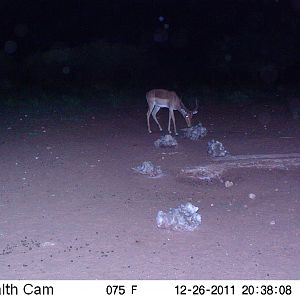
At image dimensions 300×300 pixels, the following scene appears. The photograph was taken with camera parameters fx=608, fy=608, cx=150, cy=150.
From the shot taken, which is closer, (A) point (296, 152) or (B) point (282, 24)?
(A) point (296, 152)

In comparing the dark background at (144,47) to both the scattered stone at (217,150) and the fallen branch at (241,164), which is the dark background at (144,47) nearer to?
the scattered stone at (217,150)

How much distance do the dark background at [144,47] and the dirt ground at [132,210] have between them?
7.92 m

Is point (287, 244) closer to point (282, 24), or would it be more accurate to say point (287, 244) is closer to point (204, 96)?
point (204, 96)

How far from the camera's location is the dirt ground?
6.82 meters

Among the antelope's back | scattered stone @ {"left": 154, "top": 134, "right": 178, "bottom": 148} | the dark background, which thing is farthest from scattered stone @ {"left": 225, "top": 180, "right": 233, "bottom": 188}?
the dark background

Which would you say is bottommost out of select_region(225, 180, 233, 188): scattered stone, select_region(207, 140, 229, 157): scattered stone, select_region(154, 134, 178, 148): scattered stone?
select_region(225, 180, 233, 188): scattered stone

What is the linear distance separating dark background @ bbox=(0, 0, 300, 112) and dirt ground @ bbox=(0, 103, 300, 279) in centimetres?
792

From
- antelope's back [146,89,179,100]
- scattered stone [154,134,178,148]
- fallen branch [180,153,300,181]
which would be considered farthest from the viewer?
antelope's back [146,89,179,100]

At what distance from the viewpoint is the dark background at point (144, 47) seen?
2498 centimetres

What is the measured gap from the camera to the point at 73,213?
28.7 feet

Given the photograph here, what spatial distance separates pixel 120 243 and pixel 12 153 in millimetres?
6012

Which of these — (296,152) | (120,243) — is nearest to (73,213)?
(120,243)

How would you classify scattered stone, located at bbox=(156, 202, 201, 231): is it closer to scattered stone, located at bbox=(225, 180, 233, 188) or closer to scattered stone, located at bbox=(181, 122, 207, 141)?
scattered stone, located at bbox=(225, 180, 233, 188)

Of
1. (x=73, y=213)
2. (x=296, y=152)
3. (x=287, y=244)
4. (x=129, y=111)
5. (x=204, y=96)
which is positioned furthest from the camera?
(x=204, y=96)
